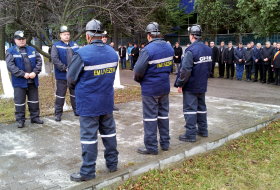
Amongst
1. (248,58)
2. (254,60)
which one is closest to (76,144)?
(254,60)

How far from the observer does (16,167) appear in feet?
15.9

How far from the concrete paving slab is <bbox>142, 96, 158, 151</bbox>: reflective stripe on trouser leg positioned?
0.24 metres

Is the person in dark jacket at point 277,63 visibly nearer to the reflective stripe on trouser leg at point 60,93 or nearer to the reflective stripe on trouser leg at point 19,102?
the reflective stripe on trouser leg at point 60,93

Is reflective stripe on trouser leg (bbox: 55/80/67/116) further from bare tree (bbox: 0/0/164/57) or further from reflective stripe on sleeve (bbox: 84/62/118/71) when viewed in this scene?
reflective stripe on sleeve (bbox: 84/62/118/71)

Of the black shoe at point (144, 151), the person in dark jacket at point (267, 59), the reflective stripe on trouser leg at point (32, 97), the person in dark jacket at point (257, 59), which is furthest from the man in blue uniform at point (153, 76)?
the person in dark jacket at point (257, 59)

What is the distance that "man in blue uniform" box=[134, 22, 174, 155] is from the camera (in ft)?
16.6

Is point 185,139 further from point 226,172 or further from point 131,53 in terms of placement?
point 131,53

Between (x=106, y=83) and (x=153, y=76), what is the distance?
3.61 ft

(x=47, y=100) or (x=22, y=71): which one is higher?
(x=22, y=71)

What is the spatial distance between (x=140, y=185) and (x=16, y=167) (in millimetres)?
2037

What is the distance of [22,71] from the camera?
6.81 m

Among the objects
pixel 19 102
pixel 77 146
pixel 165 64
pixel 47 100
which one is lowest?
pixel 77 146

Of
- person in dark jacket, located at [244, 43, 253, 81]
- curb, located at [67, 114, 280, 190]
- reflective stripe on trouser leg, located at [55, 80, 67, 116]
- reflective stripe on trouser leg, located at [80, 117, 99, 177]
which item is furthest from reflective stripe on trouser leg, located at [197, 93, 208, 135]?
person in dark jacket, located at [244, 43, 253, 81]

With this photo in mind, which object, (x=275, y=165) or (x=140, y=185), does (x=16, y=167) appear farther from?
(x=275, y=165)
